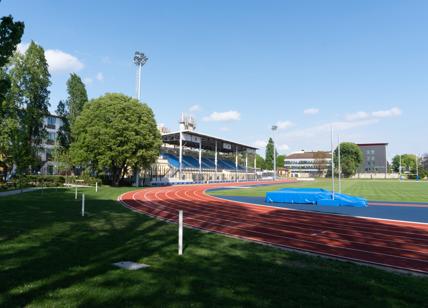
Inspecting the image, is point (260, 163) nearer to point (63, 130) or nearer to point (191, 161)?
point (191, 161)

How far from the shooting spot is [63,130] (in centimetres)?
5425

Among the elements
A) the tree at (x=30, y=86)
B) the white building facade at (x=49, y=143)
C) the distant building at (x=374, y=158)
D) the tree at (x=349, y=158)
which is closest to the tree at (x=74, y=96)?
the white building facade at (x=49, y=143)

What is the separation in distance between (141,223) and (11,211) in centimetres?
703

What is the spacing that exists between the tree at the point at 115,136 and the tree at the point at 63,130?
1116 centimetres

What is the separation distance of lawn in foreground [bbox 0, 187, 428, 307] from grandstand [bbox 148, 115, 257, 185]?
1651 inches

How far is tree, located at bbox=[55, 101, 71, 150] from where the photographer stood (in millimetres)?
53531

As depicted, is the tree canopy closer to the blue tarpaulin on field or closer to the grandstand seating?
the grandstand seating

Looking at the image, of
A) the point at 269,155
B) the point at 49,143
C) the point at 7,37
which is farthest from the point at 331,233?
the point at 269,155

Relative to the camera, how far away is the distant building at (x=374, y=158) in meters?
139

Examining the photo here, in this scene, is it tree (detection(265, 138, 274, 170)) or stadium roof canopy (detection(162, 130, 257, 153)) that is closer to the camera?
stadium roof canopy (detection(162, 130, 257, 153))

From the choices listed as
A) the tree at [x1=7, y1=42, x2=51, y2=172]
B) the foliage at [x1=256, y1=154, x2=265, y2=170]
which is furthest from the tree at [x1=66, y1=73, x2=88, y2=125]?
the foliage at [x1=256, y1=154, x2=265, y2=170]

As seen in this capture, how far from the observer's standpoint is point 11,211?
15812 mm

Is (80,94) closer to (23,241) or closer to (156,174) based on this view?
(156,174)

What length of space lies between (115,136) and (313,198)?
2666 cm
